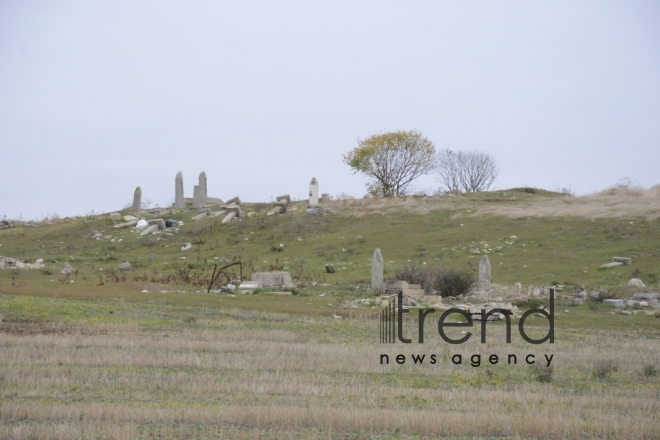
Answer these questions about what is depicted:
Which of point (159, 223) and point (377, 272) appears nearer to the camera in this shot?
point (377, 272)

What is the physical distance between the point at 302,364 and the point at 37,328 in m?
6.76

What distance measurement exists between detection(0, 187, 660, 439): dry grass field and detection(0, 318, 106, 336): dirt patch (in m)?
0.06

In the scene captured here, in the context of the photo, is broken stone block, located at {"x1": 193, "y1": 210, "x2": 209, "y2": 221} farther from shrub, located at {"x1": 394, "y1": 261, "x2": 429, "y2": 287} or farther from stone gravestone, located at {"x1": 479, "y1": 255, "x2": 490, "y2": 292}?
stone gravestone, located at {"x1": 479, "y1": 255, "x2": 490, "y2": 292}

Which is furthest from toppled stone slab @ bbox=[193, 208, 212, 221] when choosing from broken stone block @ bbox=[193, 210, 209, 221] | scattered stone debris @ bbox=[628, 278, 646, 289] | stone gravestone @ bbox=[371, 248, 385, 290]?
scattered stone debris @ bbox=[628, 278, 646, 289]

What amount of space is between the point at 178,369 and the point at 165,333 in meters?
4.44

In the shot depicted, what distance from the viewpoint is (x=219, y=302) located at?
2558cm

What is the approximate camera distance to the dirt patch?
1656 centimetres

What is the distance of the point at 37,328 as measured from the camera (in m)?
17.2

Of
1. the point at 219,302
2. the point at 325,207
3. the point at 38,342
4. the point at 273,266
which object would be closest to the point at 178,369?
the point at 38,342

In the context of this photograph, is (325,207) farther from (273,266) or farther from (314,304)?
(314,304)

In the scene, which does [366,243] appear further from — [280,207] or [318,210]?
[280,207]

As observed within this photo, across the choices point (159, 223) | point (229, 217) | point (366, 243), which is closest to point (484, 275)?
point (366, 243)

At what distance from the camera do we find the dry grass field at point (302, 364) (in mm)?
9492

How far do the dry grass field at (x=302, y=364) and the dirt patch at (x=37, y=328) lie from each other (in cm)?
6
